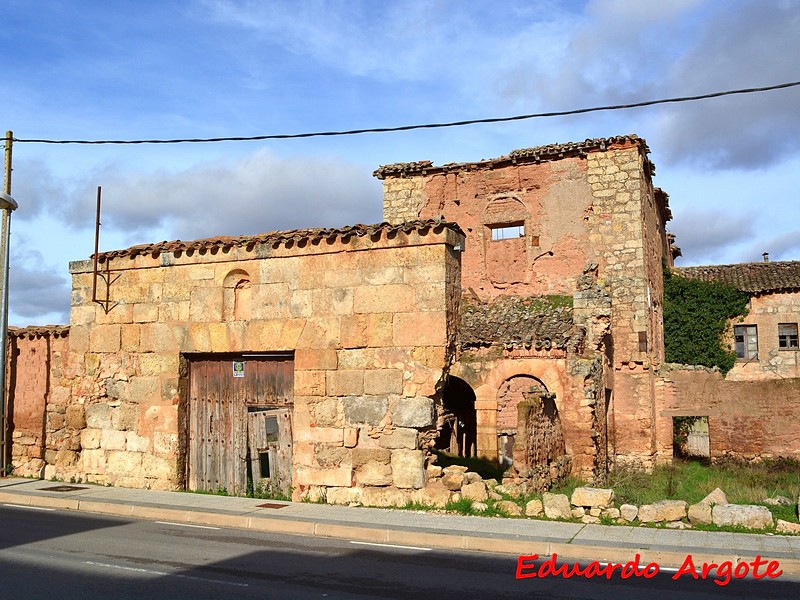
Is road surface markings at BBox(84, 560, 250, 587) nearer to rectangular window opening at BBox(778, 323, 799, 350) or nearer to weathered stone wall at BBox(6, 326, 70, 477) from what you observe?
weathered stone wall at BBox(6, 326, 70, 477)

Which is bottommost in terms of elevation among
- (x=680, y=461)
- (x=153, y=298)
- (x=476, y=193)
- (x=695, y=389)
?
(x=680, y=461)

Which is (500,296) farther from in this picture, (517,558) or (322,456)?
(517,558)

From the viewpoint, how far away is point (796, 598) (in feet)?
21.4

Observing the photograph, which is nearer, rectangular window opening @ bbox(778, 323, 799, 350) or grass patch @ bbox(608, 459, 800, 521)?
grass patch @ bbox(608, 459, 800, 521)

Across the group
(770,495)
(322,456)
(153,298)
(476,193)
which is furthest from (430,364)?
(476,193)

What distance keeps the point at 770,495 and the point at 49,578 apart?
11.3 m

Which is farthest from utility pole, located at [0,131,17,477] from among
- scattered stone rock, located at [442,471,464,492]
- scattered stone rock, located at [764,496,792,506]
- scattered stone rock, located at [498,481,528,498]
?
scattered stone rock, located at [764,496,792,506]

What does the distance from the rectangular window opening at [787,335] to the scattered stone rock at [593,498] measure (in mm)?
20108

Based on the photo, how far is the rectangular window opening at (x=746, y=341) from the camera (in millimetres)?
27297

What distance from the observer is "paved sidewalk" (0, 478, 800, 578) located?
813 cm

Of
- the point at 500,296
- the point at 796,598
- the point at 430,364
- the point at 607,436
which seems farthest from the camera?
the point at 500,296

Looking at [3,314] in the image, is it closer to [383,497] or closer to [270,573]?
[383,497]

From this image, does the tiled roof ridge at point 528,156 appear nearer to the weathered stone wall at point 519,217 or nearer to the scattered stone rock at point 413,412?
the weathered stone wall at point 519,217

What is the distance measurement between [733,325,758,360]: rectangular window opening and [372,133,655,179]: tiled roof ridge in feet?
24.6
